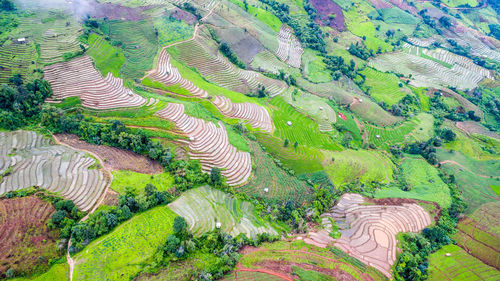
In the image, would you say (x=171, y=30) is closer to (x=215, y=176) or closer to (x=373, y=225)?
(x=215, y=176)

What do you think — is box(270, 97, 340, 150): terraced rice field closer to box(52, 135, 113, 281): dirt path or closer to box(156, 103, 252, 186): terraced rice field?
box(156, 103, 252, 186): terraced rice field

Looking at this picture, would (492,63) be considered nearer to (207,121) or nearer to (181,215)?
(207,121)

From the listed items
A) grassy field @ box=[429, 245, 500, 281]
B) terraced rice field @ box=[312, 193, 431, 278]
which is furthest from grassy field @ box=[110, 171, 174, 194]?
grassy field @ box=[429, 245, 500, 281]

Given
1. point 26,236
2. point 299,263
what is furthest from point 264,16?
point 26,236

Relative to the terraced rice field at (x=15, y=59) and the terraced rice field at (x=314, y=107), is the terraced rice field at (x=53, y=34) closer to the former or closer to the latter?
the terraced rice field at (x=15, y=59)

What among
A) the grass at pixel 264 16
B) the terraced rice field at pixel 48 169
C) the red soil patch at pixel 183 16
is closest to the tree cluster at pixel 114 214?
the terraced rice field at pixel 48 169
